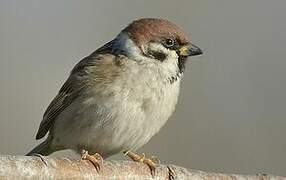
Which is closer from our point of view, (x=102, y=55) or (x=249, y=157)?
(x=102, y=55)

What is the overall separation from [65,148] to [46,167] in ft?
4.24

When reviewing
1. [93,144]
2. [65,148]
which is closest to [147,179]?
[93,144]

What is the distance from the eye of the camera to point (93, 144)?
3.92 meters

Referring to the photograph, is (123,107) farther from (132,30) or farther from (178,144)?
(178,144)

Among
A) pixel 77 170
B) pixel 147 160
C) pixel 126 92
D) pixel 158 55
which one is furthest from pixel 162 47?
pixel 77 170

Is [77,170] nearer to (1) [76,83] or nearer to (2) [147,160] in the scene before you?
(2) [147,160]

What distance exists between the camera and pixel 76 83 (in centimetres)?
407

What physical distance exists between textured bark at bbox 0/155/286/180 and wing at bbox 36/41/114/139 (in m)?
0.77

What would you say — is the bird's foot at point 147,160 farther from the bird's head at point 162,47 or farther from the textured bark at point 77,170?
the bird's head at point 162,47

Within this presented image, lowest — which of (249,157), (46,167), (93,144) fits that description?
(249,157)

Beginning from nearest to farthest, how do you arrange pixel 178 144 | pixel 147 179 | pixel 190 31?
pixel 147 179 < pixel 178 144 < pixel 190 31

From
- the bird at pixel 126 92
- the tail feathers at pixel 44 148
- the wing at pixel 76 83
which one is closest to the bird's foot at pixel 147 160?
the bird at pixel 126 92

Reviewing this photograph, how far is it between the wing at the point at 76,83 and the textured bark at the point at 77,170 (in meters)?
0.77

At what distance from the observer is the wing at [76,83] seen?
13.1 feet
